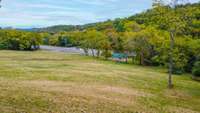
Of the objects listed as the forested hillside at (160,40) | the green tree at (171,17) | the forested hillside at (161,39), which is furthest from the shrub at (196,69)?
the green tree at (171,17)

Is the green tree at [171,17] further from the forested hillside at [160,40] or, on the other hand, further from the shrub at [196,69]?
the shrub at [196,69]

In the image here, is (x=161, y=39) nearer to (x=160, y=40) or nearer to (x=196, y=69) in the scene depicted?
(x=160, y=40)

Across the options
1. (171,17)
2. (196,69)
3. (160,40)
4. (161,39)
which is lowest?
(196,69)

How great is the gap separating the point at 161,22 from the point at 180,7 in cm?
247

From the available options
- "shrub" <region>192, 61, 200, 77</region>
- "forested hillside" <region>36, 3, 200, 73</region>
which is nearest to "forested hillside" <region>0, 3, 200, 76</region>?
"forested hillside" <region>36, 3, 200, 73</region>

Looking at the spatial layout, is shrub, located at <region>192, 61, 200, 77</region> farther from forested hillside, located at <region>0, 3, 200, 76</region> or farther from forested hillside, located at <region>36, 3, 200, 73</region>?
forested hillside, located at <region>36, 3, 200, 73</region>

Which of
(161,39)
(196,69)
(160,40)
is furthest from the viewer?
(161,39)

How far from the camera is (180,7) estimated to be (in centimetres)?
3647

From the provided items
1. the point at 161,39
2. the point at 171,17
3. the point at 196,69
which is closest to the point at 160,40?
the point at 161,39

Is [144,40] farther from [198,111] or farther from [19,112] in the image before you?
[19,112]

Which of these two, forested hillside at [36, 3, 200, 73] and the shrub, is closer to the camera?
forested hillside at [36, 3, 200, 73]

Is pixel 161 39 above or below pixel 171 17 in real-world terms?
below

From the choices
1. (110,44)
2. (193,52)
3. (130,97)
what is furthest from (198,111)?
(110,44)

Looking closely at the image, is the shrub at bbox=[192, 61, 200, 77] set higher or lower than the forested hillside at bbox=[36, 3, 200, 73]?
lower
